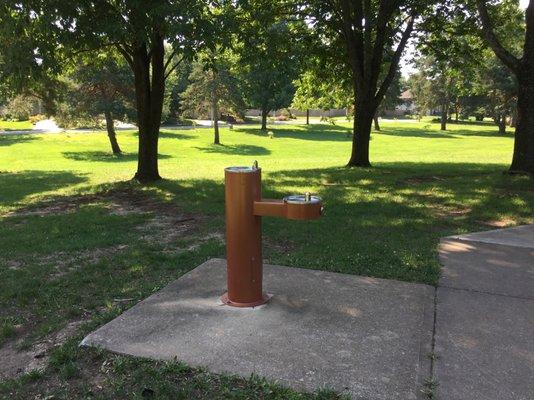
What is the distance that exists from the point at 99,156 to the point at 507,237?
29.0 metres

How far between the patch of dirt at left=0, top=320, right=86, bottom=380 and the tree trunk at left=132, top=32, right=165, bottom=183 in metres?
8.85

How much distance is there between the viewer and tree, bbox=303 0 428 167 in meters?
13.3

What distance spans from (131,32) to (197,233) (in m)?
3.49

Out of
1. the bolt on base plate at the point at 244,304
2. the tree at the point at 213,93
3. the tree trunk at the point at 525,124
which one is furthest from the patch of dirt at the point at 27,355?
the tree at the point at 213,93

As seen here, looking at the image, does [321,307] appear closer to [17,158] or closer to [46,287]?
[46,287]

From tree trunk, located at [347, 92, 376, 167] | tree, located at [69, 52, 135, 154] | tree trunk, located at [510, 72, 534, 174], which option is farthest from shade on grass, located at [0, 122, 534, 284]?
tree, located at [69, 52, 135, 154]

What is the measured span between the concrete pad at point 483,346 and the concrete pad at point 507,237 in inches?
Result: 75.4

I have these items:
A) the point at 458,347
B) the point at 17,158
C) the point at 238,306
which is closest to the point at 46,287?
the point at 238,306

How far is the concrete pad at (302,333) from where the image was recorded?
2.83 meters

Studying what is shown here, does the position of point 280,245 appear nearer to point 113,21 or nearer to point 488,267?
point 488,267

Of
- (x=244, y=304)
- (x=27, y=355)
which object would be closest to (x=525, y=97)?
(x=244, y=304)

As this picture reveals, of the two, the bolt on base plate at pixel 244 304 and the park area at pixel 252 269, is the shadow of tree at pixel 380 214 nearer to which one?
the park area at pixel 252 269

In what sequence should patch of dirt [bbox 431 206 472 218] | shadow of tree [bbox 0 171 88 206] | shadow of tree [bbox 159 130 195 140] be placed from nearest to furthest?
1. patch of dirt [bbox 431 206 472 218]
2. shadow of tree [bbox 0 171 88 206]
3. shadow of tree [bbox 159 130 195 140]

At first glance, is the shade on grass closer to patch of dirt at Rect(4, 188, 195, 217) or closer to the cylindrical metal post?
patch of dirt at Rect(4, 188, 195, 217)
